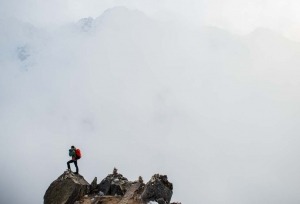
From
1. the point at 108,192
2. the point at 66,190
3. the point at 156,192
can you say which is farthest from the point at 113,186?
the point at 156,192

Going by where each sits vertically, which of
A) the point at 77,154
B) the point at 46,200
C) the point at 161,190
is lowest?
the point at 46,200

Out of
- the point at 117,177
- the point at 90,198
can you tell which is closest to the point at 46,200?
the point at 90,198

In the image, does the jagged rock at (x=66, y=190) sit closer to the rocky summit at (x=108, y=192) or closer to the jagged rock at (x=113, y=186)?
the rocky summit at (x=108, y=192)

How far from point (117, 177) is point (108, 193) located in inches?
124

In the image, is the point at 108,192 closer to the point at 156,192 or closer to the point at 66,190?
the point at 66,190

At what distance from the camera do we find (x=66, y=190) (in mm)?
37812

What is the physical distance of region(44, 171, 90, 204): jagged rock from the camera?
122 feet

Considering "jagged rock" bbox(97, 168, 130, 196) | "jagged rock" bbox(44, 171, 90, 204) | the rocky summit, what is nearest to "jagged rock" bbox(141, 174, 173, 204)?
the rocky summit

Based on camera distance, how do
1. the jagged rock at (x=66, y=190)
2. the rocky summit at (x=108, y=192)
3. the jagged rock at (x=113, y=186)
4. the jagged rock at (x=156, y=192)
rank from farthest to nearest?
the jagged rock at (x=113, y=186)
the jagged rock at (x=66, y=190)
the rocky summit at (x=108, y=192)
the jagged rock at (x=156, y=192)

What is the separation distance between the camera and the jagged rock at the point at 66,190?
37.2 metres

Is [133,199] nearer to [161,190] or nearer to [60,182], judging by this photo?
[161,190]

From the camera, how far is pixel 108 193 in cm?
4147

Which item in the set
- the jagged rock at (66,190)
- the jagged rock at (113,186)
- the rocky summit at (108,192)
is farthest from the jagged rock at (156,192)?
the jagged rock at (66,190)

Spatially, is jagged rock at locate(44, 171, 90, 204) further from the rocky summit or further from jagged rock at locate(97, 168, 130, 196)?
jagged rock at locate(97, 168, 130, 196)
